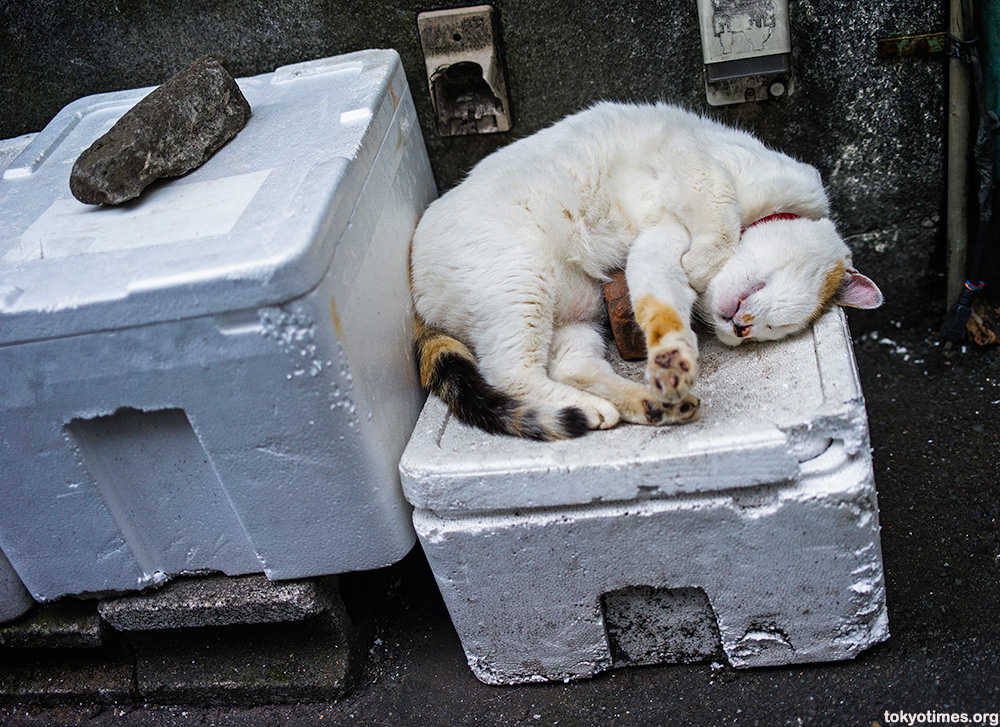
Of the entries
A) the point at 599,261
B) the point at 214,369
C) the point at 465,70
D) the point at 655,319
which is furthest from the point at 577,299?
the point at 214,369

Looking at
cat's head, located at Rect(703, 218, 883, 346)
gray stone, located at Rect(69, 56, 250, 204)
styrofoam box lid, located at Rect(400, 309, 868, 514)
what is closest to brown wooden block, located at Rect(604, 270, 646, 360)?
cat's head, located at Rect(703, 218, 883, 346)

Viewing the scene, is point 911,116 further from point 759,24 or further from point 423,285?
point 423,285

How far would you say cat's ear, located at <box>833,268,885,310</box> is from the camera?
2.31 metres

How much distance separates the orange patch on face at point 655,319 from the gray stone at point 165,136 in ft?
4.38

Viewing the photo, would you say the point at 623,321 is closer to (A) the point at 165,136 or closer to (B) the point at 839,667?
Result: (B) the point at 839,667

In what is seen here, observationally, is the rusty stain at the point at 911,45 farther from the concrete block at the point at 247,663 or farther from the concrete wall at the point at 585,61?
the concrete block at the point at 247,663

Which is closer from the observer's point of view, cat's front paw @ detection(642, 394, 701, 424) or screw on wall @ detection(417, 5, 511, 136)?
cat's front paw @ detection(642, 394, 701, 424)

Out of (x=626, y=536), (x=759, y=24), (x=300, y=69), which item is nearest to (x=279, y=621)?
(x=626, y=536)

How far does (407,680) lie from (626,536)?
2.78ft

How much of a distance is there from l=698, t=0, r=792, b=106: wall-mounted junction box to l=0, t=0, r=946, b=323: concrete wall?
10 cm

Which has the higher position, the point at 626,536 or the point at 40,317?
the point at 40,317

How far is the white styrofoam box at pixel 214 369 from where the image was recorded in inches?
71.2

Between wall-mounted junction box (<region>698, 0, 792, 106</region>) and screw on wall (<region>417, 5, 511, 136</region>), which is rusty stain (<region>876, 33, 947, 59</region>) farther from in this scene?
screw on wall (<region>417, 5, 511, 136</region>)

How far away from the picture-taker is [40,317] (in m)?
1.81
